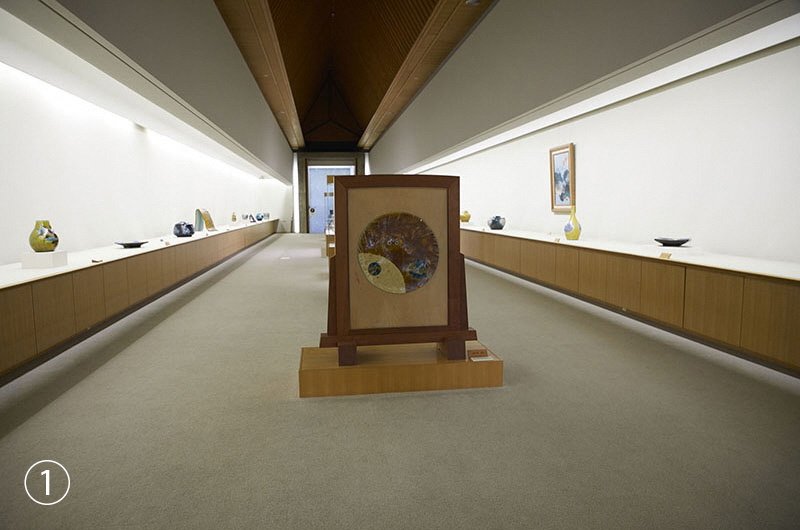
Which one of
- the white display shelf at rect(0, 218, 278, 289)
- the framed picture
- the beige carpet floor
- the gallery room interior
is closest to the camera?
the beige carpet floor

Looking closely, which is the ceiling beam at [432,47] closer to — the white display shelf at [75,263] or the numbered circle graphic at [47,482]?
the white display shelf at [75,263]

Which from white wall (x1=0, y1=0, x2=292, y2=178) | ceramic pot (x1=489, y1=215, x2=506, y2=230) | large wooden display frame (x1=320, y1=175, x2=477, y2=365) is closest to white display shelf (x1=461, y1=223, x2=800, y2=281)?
large wooden display frame (x1=320, y1=175, x2=477, y2=365)

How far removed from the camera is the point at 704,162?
5.44 metres

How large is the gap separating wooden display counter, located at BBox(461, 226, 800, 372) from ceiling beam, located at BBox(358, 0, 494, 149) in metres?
4.30

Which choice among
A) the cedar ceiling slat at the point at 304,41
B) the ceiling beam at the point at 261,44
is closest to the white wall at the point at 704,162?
the ceiling beam at the point at 261,44

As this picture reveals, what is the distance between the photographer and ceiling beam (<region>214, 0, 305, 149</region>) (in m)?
8.13

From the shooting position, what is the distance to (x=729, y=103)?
5.08 m

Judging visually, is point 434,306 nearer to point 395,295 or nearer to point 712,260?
point 395,295

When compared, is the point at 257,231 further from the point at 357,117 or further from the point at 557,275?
the point at 557,275

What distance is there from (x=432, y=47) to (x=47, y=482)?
10310 millimetres

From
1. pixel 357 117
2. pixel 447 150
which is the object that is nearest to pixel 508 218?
pixel 447 150

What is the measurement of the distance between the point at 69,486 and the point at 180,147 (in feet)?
29.1

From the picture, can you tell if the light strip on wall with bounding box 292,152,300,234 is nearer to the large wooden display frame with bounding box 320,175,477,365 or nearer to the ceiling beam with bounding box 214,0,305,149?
the ceiling beam with bounding box 214,0,305,149

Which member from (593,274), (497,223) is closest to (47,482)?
(593,274)
